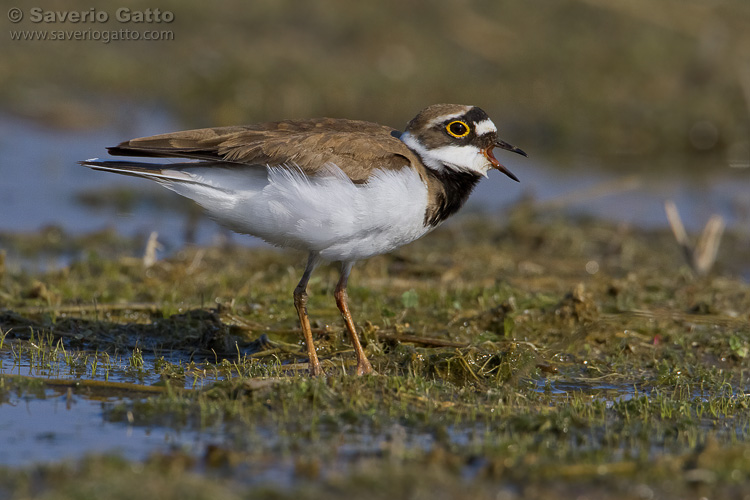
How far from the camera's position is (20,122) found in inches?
622

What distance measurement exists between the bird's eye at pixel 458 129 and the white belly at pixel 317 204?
1.68 feet

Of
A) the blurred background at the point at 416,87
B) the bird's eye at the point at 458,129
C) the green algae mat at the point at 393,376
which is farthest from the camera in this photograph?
the blurred background at the point at 416,87

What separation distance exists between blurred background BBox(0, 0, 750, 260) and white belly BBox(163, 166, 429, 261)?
5.68 meters

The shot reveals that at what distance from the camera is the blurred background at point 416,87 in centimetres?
1385

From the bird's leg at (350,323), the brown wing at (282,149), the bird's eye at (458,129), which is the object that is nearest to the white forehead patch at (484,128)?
the bird's eye at (458,129)

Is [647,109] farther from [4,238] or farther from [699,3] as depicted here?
[4,238]

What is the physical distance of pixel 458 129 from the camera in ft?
22.9

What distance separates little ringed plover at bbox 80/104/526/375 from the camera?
643 centimetres
